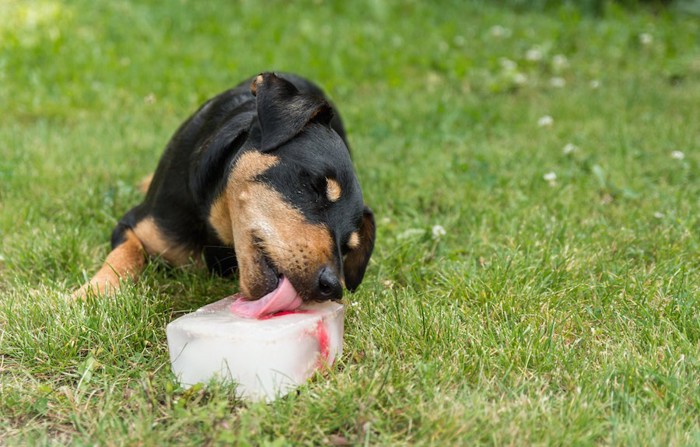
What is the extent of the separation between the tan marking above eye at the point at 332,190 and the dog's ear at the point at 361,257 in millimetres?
336

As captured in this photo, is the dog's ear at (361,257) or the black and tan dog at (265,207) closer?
the black and tan dog at (265,207)

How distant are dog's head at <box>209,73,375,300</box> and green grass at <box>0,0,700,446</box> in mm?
371

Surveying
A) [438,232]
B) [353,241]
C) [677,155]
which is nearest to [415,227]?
[438,232]

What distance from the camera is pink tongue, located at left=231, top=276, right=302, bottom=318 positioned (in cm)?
291

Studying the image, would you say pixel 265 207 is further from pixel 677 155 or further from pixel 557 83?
pixel 557 83

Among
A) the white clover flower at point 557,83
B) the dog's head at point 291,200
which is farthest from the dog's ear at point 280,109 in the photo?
the white clover flower at point 557,83

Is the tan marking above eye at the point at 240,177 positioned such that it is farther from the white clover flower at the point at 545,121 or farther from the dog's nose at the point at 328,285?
the white clover flower at the point at 545,121

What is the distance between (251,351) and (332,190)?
2.79ft

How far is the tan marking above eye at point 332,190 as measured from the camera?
3199 millimetres

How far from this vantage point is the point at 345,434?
2.51m

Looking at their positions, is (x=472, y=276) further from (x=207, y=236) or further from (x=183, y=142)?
(x=183, y=142)

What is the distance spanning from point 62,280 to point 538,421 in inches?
96.6

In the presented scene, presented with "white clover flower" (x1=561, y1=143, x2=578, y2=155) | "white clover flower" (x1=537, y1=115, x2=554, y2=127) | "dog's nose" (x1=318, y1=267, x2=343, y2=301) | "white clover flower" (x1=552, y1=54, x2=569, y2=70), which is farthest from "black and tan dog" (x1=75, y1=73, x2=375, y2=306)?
"white clover flower" (x1=552, y1=54, x2=569, y2=70)

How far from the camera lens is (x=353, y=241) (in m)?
3.33
